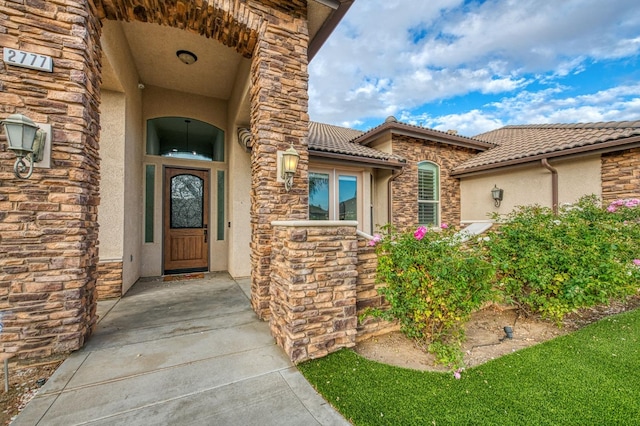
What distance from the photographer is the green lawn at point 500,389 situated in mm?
1828

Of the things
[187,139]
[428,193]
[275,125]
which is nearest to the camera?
[275,125]

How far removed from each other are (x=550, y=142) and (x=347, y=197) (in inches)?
234

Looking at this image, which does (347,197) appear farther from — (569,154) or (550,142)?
(550,142)

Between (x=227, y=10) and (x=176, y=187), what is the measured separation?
4352mm

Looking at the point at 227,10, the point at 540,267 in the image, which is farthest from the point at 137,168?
the point at 540,267

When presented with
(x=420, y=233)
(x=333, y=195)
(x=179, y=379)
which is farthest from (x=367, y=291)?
(x=333, y=195)

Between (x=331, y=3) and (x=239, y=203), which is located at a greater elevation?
(x=331, y=3)

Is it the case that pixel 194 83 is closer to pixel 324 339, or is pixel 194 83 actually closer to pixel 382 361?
pixel 324 339

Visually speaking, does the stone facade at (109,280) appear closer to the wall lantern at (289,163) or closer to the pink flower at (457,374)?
the wall lantern at (289,163)

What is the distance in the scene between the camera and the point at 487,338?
315 centimetres

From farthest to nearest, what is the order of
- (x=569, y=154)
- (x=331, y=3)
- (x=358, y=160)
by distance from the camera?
(x=358, y=160), (x=569, y=154), (x=331, y=3)

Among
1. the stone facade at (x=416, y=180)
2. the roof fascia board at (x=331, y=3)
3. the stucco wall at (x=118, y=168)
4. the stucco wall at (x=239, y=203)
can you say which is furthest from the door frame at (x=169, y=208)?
the stone facade at (x=416, y=180)

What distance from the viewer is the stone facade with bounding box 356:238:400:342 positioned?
2990mm

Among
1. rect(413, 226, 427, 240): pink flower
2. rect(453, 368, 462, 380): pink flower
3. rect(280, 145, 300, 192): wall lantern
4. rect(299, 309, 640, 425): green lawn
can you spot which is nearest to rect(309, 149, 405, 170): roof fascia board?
rect(280, 145, 300, 192): wall lantern
